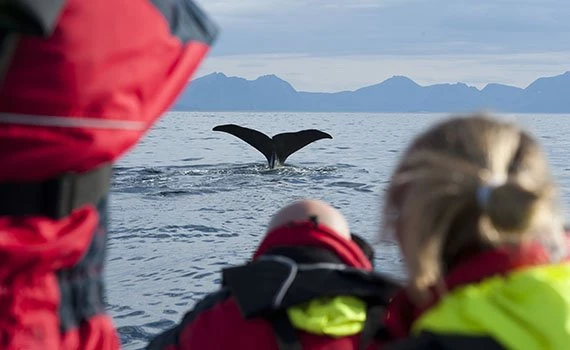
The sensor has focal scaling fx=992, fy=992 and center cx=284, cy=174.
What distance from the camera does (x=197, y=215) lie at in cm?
1238

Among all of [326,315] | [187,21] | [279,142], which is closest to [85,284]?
[187,21]

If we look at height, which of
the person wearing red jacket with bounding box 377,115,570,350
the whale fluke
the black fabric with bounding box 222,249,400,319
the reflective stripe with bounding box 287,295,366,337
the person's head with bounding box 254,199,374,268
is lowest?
the whale fluke

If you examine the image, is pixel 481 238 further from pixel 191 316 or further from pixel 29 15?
pixel 191 316

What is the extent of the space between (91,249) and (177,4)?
23.7 inches

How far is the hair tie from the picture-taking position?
2143 millimetres

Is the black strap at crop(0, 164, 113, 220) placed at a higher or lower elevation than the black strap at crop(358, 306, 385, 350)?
higher

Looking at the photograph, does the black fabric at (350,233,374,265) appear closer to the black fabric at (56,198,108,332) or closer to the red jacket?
the red jacket

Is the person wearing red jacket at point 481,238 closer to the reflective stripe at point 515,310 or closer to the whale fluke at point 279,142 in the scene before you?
the reflective stripe at point 515,310

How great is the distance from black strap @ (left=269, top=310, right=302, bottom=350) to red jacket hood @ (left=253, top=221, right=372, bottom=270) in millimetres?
261

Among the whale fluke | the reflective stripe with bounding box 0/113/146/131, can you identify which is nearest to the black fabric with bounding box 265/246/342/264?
the reflective stripe with bounding box 0/113/146/131

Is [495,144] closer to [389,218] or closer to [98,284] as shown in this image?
[389,218]

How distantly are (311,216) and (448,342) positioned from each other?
1.11 metres

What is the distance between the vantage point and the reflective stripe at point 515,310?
1.99 meters

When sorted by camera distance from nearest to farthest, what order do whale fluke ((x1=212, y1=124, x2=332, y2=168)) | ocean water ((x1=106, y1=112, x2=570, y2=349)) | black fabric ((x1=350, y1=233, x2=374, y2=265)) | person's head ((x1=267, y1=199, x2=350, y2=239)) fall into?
1. person's head ((x1=267, y1=199, x2=350, y2=239))
2. black fabric ((x1=350, y1=233, x2=374, y2=265))
3. ocean water ((x1=106, y1=112, x2=570, y2=349))
4. whale fluke ((x1=212, y1=124, x2=332, y2=168))
